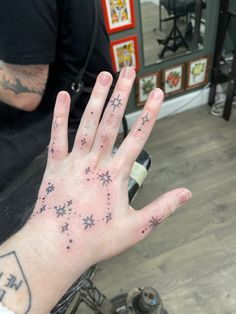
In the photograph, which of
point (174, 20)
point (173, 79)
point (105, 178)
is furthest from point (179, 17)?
point (105, 178)

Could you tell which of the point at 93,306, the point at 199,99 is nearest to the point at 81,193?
the point at 93,306

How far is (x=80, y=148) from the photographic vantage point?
1.85 feet

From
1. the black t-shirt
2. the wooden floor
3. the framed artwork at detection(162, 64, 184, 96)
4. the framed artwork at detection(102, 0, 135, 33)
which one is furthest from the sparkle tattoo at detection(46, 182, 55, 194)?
the framed artwork at detection(162, 64, 184, 96)

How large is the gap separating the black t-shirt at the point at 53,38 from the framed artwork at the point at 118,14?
0.77m

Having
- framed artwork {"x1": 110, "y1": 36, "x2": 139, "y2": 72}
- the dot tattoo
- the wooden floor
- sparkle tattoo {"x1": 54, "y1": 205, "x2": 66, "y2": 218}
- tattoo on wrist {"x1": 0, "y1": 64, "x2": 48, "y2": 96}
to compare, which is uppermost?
tattoo on wrist {"x1": 0, "y1": 64, "x2": 48, "y2": 96}

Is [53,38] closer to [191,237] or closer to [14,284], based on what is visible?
[14,284]

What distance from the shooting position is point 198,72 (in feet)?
6.69

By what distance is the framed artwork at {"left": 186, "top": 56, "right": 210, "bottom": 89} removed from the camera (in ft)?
6.53

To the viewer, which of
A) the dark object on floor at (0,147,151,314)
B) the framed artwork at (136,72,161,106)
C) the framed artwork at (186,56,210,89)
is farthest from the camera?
the framed artwork at (186,56,210,89)

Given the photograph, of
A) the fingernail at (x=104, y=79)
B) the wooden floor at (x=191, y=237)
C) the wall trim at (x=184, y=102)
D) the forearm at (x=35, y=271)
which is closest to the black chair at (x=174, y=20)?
the wall trim at (x=184, y=102)

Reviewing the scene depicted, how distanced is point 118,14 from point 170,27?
363mm

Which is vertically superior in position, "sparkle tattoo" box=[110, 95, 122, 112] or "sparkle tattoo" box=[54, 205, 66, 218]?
"sparkle tattoo" box=[110, 95, 122, 112]

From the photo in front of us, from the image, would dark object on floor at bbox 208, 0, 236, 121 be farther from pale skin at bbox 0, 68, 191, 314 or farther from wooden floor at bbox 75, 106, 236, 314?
pale skin at bbox 0, 68, 191, 314

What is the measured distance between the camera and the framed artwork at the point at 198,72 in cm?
199
